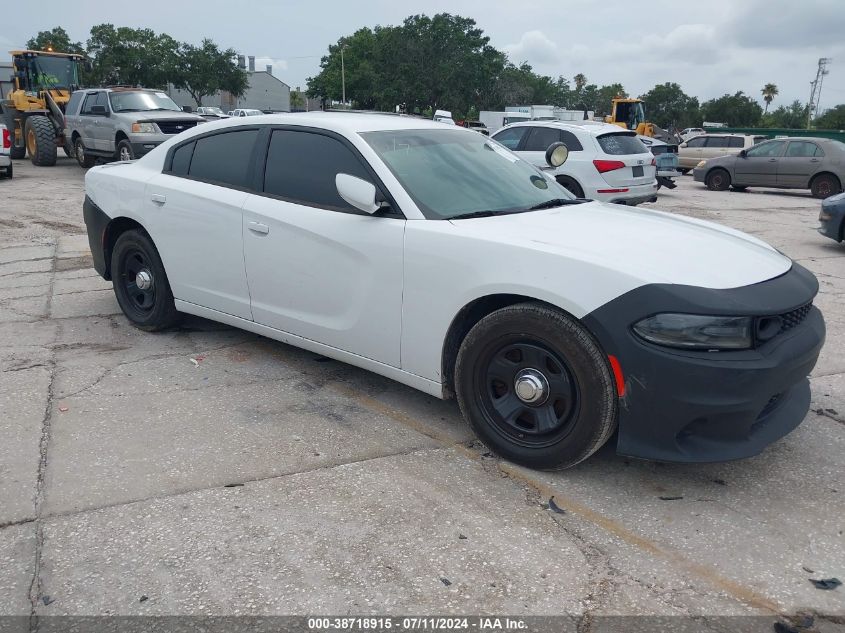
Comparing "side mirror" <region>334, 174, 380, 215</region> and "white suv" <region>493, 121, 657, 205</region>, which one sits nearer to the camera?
"side mirror" <region>334, 174, 380, 215</region>

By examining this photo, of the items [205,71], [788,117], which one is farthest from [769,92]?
[205,71]

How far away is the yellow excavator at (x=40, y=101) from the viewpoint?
1881cm

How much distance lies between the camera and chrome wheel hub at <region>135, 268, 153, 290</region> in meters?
5.29

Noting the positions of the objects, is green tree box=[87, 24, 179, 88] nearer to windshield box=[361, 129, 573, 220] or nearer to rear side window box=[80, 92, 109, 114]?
rear side window box=[80, 92, 109, 114]

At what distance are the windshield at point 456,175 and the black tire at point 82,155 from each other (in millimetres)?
15403

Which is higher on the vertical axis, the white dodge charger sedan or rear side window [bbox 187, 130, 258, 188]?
rear side window [bbox 187, 130, 258, 188]

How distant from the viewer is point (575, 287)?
3.13 meters

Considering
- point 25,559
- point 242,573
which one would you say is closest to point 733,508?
point 242,573

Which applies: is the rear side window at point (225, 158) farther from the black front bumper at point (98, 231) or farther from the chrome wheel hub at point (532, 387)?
the chrome wheel hub at point (532, 387)

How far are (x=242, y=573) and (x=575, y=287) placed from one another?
175 cm

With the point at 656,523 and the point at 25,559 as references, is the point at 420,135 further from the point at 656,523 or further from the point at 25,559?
the point at 25,559

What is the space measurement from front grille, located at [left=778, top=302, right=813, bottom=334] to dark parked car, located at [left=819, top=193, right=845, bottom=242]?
Result: 721 cm

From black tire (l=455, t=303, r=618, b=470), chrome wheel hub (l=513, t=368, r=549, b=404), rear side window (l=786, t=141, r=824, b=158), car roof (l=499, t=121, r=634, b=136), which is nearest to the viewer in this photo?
black tire (l=455, t=303, r=618, b=470)

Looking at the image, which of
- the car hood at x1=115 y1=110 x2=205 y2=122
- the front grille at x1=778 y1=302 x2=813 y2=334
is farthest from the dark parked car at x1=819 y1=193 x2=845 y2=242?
the car hood at x1=115 y1=110 x2=205 y2=122
